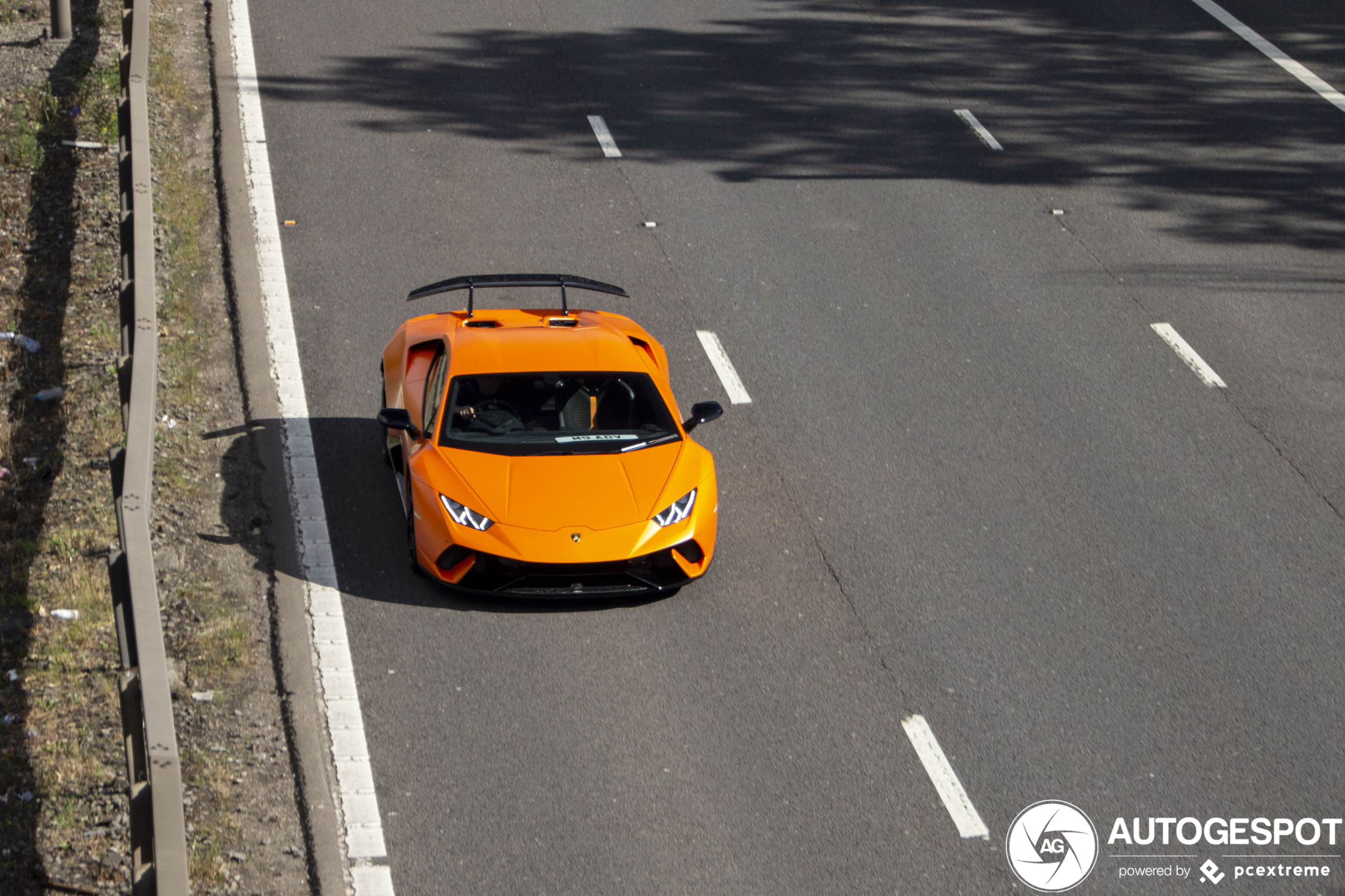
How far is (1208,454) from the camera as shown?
38.6ft

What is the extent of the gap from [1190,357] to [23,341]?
10013 millimetres

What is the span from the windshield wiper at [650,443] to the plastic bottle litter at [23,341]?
17.9 ft

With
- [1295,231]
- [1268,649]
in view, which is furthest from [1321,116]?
[1268,649]

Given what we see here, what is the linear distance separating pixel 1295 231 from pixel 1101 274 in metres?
2.66

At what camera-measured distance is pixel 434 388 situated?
10.2 m

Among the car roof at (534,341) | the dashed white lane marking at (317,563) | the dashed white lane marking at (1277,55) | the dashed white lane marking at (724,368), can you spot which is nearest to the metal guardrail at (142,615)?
the dashed white lane marking at (317,563)

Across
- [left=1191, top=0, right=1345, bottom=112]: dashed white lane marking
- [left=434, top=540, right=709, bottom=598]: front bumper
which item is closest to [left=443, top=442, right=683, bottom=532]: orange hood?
[left=434, top=540, right=709, bottom=598]: front bumper

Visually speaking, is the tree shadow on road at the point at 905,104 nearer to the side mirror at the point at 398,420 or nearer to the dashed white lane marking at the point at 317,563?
the dashed white lane marking at the point at 317,563

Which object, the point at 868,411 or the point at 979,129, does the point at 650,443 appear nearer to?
the point at 868,411

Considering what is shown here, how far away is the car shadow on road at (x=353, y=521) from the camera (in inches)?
373

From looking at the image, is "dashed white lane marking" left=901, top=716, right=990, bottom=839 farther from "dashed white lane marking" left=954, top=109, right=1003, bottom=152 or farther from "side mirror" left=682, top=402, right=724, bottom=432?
"dashed white lane marking" left=954, top=109, right=1003, bottom=152

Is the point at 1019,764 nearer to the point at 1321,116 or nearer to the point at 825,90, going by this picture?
the point at 825,90

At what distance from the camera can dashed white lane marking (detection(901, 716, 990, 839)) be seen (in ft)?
26.0

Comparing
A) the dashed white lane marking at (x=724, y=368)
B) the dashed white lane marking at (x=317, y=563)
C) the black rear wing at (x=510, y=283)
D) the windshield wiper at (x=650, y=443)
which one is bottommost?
the dashed white lane marking at (x=317, y=563)
